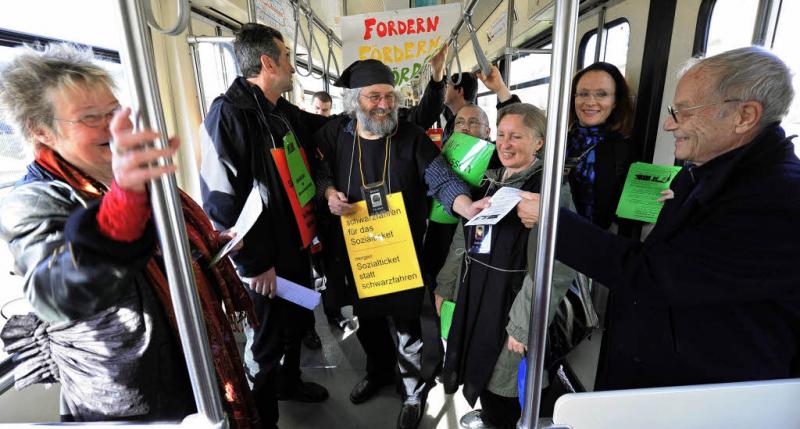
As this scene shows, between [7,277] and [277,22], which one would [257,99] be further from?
[7,277]

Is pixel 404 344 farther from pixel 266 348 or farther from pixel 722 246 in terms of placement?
pixel 722 246

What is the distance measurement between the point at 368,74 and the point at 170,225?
148 cm

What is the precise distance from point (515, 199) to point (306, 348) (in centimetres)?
232

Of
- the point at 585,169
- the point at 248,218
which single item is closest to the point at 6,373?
the point at 248,218

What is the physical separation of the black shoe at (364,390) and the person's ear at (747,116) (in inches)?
83.9

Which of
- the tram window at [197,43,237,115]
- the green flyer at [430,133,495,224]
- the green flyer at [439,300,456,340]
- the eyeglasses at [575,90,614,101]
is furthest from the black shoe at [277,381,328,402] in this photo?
the tram window at [197,43,237,115]

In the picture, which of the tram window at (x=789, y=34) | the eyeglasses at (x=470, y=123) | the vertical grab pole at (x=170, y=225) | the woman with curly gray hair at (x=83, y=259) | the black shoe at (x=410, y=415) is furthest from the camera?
the eyeglasses at (x=470, y=123)

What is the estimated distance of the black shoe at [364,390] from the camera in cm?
229

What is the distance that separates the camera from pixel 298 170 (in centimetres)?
177

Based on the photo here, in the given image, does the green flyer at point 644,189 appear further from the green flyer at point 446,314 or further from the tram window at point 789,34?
the green flyer at point 446,314

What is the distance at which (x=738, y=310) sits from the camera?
0.97 metres

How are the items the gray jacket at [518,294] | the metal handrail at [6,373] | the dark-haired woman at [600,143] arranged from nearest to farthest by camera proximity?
the metal handrail at [6,373]
the gray jacket at [518,294]
the dark-haired woman at [600,143]

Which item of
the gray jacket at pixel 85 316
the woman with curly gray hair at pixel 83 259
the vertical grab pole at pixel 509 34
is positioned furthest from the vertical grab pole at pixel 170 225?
the vertical grab pole at pixel 509 34

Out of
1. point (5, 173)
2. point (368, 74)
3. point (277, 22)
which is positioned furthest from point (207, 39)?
point (5, 173)
